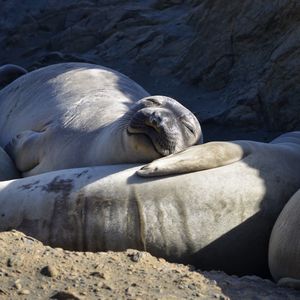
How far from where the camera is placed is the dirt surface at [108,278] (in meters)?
3.82

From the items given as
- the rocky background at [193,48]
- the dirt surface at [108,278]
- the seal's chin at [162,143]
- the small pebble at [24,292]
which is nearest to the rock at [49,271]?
the dirt surface at [108,278]

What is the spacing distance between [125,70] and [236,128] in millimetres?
1678

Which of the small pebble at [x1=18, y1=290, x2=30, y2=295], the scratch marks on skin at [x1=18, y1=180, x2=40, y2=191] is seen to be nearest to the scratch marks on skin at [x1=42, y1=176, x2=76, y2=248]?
the scratch marks on skin at [x1=18, y1=180, x2=40, y2=191]

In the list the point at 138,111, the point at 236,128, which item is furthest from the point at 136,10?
the point at 138,111

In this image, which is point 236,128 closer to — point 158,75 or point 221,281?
point 158,75

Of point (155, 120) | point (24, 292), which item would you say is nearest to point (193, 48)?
point (155, 120)

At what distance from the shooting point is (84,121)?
6371 mm

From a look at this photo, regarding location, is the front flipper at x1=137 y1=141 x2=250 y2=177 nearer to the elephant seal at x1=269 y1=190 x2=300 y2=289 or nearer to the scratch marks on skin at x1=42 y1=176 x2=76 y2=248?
the scratch marks on skin at x1=42 y1=176 x2=76 y2=248

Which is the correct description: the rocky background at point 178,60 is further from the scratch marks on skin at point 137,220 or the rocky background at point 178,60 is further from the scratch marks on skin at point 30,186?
the scratch marks on skin at point 30,186

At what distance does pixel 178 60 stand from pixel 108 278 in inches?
204

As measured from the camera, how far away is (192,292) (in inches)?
154

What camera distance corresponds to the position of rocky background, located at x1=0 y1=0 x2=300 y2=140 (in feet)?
26.1

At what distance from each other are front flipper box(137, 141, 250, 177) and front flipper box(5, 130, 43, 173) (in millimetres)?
1709

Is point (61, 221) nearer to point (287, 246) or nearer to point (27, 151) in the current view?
point (287, 246)
